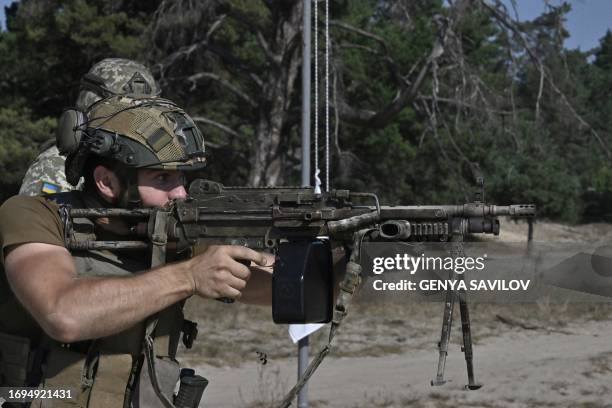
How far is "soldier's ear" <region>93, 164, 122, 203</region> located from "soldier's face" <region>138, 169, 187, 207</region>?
0.24 ft

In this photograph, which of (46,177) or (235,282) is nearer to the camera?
(235,282)

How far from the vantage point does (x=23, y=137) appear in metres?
17.4

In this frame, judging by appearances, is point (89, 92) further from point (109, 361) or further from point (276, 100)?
point (276, 100)

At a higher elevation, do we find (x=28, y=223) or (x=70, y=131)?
(x=70, y=131)

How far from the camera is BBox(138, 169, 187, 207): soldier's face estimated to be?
2.56m

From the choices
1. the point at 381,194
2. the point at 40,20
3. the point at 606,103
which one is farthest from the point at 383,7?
the point at 606,103

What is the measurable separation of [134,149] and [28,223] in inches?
15.5

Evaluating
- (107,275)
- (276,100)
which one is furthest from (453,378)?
(276,100)

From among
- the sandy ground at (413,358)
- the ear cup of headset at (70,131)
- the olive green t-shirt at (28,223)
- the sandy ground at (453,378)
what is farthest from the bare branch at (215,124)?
the olive green t-shirt at (28,223)

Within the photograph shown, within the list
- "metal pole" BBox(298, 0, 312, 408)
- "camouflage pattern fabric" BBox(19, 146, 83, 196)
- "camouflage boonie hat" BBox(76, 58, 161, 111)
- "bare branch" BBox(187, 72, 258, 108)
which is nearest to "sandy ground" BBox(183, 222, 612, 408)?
"metal pole" BBox(298, 0, 312, 408)

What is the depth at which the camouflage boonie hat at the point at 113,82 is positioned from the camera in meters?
4.10

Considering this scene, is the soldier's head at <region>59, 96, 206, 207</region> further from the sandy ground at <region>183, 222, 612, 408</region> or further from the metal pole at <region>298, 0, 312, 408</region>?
the sandy ground at <region>183, 222, 612, 408</region>

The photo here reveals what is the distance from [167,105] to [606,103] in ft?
150

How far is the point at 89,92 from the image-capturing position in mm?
4207
